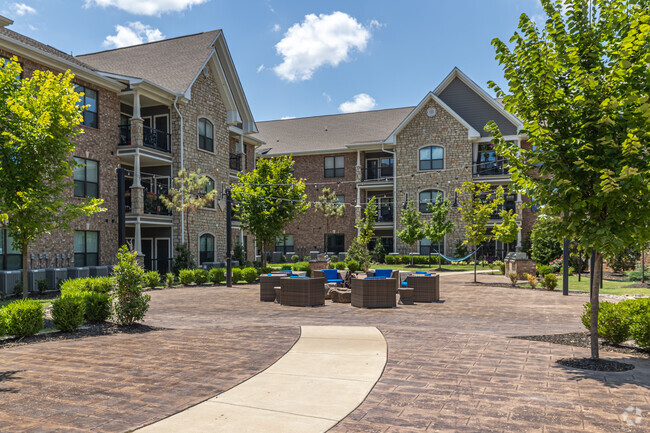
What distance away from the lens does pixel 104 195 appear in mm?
23328

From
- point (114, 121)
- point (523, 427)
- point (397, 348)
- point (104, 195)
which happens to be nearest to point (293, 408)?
point (523, 427)

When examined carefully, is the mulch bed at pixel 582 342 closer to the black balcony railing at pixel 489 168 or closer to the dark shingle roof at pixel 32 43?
the dark shingle roof at pixel 32 43

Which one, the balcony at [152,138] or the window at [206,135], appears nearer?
the balcony at [152,138]

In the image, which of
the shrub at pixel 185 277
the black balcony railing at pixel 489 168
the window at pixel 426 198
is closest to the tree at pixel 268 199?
the shrub at pixel 185 277

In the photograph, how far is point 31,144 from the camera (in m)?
10.8

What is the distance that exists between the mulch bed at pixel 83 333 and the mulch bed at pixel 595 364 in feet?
25.6

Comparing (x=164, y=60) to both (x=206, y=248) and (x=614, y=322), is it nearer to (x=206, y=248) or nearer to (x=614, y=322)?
(x=206, y=248)

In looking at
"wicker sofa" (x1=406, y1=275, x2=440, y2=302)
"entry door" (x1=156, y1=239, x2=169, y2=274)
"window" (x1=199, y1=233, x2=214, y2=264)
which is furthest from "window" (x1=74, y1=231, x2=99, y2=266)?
"wicker sofa" (x1=406, y1=275, x2=440, y2=302)

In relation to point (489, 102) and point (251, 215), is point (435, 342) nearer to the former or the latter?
point (251, 215)

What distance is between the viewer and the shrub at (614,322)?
8406mm

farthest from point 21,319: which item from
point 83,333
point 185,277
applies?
point 185,277

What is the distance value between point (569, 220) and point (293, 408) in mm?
4903

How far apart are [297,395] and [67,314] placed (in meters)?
6.25

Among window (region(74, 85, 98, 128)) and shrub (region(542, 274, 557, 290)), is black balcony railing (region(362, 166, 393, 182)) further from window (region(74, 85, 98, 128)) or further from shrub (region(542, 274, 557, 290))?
window (region(74, 85, 98, 128))
